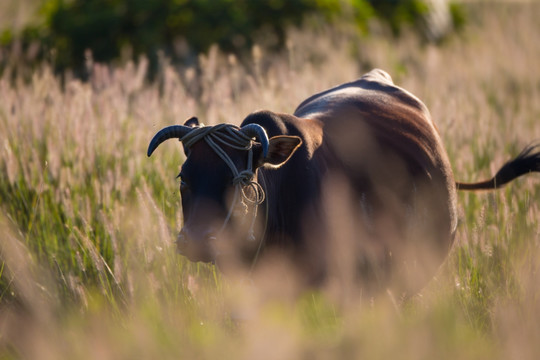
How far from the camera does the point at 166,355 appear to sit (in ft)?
8.27

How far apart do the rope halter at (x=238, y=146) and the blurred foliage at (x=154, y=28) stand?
22.9 feet

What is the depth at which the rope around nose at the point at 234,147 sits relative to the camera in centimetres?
314

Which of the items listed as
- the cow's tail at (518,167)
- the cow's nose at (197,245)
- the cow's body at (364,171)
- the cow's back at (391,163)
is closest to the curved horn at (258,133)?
the cow's body at (364,171)

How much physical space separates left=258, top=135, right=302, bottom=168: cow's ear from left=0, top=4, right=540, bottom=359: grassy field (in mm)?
610

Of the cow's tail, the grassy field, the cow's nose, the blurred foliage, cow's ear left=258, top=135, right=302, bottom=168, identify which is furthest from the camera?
the blurred foliage

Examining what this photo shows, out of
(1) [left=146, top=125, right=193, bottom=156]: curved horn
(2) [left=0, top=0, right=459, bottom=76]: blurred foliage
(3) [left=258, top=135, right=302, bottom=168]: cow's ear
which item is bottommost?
(3) [left=258, top=135, right=302, bottom=168]: cow's ear

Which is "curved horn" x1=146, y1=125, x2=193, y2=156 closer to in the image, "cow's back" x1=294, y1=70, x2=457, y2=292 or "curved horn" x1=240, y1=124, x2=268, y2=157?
"curved horn" x1=240, y1=124, x2=268, y2=157

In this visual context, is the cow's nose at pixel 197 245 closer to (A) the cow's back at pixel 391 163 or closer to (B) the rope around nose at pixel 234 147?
(B) the rope around nose at pixel 234 147

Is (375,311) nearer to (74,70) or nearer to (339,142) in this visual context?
(339,142)

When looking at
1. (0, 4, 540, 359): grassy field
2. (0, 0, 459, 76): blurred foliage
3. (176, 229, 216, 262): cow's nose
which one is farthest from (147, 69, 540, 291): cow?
(0, 0, 459, 76): blurred foliage

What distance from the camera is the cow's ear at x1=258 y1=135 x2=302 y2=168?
3256mm

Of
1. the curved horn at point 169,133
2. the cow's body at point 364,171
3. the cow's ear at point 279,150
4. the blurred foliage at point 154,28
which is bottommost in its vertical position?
the cow's body at point 364,171

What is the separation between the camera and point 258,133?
3.16 m

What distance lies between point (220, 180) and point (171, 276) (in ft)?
3.45
